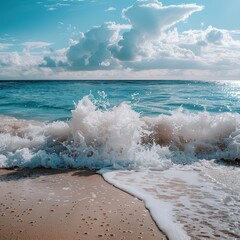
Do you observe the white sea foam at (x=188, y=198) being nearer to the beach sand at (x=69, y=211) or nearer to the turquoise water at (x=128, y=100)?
the beach sand at (x=69, y=211)

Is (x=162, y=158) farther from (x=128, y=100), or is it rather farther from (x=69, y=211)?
(x=128, y=100)

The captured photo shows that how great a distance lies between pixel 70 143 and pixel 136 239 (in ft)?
18.3

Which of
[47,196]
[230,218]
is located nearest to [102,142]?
[47,196]

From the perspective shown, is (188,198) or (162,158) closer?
(188,198)

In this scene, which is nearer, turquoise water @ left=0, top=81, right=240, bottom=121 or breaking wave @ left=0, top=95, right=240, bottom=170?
breaking wave @ left=0, top=95, right=240, bottom=170

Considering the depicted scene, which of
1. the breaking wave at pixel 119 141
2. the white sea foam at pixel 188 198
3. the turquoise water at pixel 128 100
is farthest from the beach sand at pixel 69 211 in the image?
the turquoise water at pixel 128 100

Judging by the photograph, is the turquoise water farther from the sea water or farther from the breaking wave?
the sea water

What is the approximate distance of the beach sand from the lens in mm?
4129

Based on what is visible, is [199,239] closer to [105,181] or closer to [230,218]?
[230,218]

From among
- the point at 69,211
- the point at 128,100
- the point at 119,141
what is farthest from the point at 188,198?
the point at 128,100

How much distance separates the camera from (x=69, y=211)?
4816 mm

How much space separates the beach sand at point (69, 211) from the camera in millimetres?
4129

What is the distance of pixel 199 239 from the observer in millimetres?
4000

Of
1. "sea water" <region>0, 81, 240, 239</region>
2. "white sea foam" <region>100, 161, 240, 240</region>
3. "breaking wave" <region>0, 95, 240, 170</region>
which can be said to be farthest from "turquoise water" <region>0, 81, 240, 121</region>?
"white sea foam" <region>100, 161, 240, 240</region>
